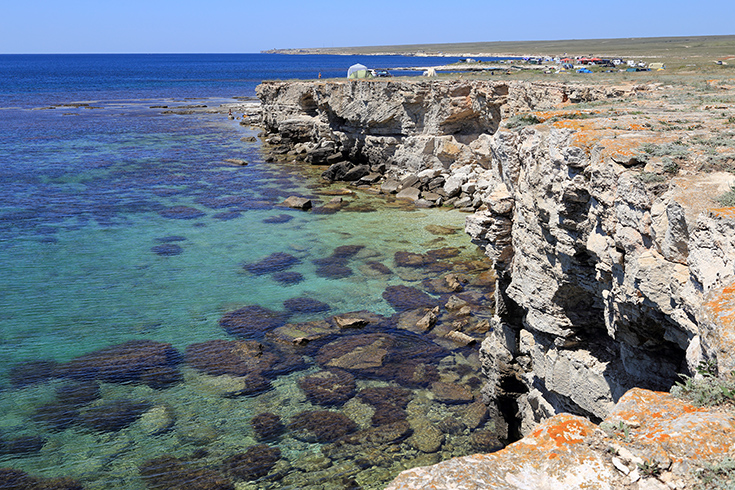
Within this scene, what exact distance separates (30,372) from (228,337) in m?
6.43

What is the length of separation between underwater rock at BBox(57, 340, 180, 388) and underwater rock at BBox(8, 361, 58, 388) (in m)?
0.38

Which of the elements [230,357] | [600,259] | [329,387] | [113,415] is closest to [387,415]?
[329,387]

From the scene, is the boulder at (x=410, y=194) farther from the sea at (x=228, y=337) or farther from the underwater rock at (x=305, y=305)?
the underwater rock at (x=305, y=305)

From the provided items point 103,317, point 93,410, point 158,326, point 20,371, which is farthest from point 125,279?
point 93,410

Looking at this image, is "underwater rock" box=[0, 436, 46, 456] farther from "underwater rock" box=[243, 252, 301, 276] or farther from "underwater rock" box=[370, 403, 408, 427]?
"underwater rock" box=[243, 252, 301, 276]

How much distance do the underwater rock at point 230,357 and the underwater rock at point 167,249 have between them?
10281mm

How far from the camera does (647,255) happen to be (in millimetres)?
8578

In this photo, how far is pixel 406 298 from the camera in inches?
913

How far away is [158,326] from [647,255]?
17696 mm

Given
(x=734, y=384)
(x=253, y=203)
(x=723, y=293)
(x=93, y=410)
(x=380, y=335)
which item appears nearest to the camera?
(x=734, y=384)

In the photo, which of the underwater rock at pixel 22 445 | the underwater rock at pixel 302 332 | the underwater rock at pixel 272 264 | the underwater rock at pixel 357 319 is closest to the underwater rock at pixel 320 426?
the underwater rock at pixel 302 332

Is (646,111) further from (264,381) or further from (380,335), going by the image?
(264,381)

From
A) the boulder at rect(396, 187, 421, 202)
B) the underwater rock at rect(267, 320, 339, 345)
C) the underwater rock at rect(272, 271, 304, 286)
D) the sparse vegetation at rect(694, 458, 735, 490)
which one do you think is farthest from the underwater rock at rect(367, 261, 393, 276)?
the sparse vegetation at rect(694, 458, 735, 490)

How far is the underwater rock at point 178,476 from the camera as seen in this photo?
42.1 feet
